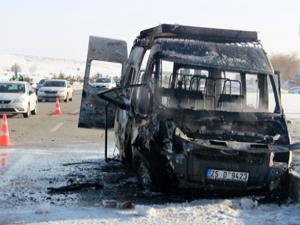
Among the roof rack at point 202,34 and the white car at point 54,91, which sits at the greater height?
the roof rack at point 202,34

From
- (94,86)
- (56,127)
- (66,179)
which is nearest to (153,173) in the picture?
(66,179)

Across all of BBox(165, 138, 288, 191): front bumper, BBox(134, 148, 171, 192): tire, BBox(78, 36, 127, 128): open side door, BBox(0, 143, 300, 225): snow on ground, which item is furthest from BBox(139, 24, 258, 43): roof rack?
BBox(78, 36, 127, 128): open side door

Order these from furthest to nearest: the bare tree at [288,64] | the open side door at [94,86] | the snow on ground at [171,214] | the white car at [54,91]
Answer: the bare tree at [288,64] → the white car at [54,91] → the open side door at [94,86] → the snow on ground at [171,214]

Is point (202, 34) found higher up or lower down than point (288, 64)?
lower down

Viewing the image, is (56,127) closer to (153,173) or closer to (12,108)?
(12,108)

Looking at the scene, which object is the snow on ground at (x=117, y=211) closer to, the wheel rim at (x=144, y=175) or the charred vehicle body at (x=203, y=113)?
the charred vehicle body at (x=203, y=113)

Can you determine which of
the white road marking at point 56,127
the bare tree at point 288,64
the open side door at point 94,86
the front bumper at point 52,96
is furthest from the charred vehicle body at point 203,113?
the bare tree at point 288,64

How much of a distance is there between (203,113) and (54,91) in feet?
92.8

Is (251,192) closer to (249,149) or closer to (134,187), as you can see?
(249,149)

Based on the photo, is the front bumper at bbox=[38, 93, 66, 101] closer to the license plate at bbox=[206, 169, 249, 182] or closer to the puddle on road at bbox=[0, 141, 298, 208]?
the puddle on road at bbox=[0, 141, 298, 208]

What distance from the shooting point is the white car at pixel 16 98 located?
20.8 meters

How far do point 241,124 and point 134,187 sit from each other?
1853 millimetres

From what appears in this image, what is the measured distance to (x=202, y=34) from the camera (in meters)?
8.29

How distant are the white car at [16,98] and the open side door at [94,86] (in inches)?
391
